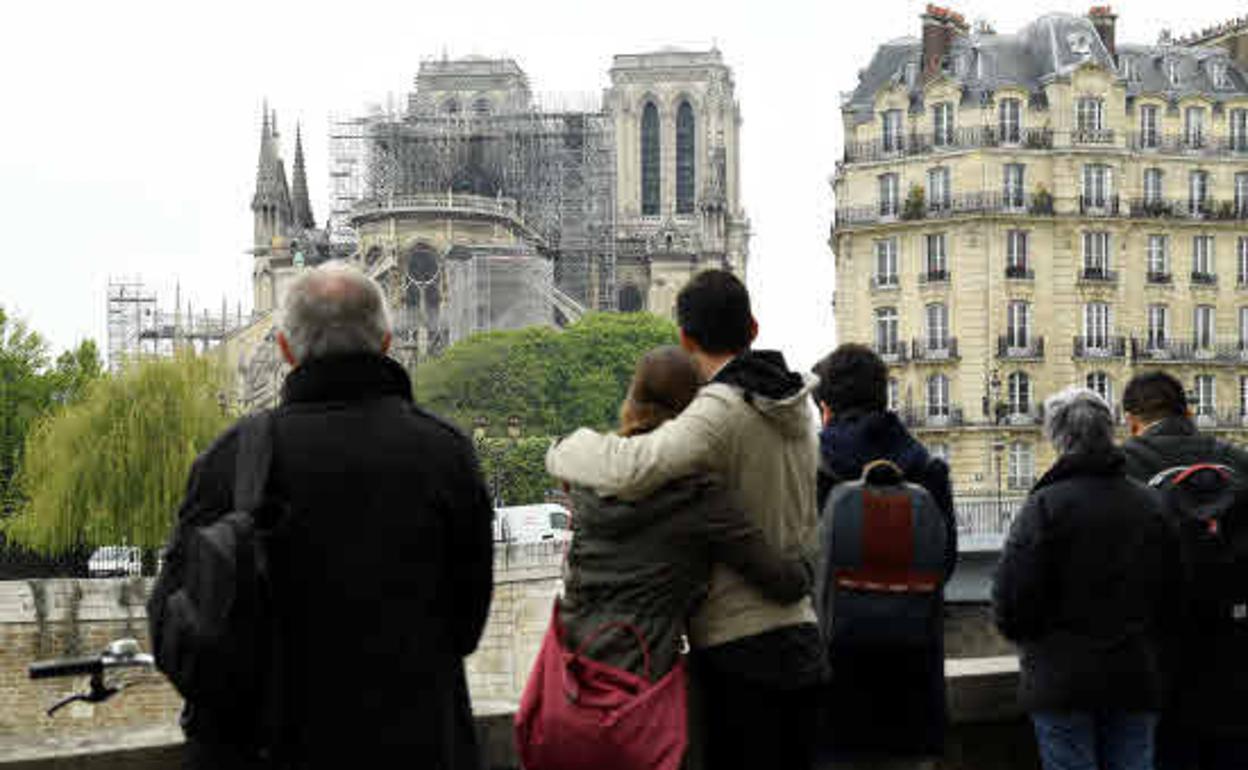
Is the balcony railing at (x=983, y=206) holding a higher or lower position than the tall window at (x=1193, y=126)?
lower

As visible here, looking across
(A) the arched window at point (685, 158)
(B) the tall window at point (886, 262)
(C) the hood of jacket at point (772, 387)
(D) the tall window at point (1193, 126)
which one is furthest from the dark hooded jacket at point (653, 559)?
(A) the arched window at point (685, 158)

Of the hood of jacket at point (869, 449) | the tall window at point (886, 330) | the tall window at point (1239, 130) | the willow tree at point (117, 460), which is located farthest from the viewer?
the tall window at point (1239, 130)

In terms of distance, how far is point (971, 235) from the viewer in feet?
152

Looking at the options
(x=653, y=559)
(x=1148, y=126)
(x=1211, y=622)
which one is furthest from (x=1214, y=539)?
(x=1148, y=126)

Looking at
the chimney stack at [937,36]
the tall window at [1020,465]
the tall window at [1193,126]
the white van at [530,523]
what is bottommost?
the white van at [530,523]

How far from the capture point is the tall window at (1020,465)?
45.7 m

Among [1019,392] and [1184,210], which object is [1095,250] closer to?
[1184,210]

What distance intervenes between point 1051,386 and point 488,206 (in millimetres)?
42470

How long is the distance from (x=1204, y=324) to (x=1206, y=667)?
140ft

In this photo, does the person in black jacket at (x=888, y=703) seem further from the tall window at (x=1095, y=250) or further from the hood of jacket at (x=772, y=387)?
the tall window at (x=1095, y=250)

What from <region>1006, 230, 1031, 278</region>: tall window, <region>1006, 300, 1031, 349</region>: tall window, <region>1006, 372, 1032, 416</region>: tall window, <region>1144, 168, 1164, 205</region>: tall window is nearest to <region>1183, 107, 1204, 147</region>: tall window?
<region>1144, 168, 1164, 205</region>: tall window

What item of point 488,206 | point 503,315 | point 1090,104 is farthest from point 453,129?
point 1090,104

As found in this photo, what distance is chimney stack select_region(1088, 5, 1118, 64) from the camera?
161ft

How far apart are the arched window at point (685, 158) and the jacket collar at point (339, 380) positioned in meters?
97.3
